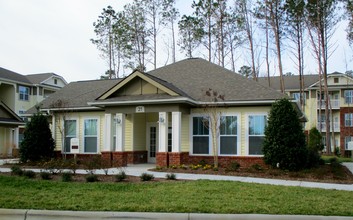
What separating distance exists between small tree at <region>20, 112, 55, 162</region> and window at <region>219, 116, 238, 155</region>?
9.70m

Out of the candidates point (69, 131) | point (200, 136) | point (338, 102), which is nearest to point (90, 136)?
point (69, 131)

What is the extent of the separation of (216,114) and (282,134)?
3.52 metres

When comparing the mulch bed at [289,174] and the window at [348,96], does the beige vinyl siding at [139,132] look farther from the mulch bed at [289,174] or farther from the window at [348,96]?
the window at [348,96]

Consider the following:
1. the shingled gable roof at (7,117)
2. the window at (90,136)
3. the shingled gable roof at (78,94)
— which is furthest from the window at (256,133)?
the shingled gable roof at (7,117)

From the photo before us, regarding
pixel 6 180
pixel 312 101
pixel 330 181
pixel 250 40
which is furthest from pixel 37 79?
pixel 330 181

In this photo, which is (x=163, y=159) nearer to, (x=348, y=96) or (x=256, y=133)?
(x=256, y=133)

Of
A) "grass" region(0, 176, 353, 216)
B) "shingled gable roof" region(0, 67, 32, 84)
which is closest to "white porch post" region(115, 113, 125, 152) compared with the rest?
"grass" region(0, 176, 353, 216)

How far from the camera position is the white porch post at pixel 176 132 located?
61.6 ft

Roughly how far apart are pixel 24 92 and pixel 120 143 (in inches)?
1195

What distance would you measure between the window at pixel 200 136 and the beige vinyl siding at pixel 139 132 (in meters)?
3.50

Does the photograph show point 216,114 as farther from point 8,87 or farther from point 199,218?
point 8,87

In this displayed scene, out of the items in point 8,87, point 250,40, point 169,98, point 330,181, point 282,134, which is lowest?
point 330,181

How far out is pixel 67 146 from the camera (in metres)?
23.3

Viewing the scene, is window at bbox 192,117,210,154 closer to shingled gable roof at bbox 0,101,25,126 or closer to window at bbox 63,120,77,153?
window at bbox 63,120,77,153
